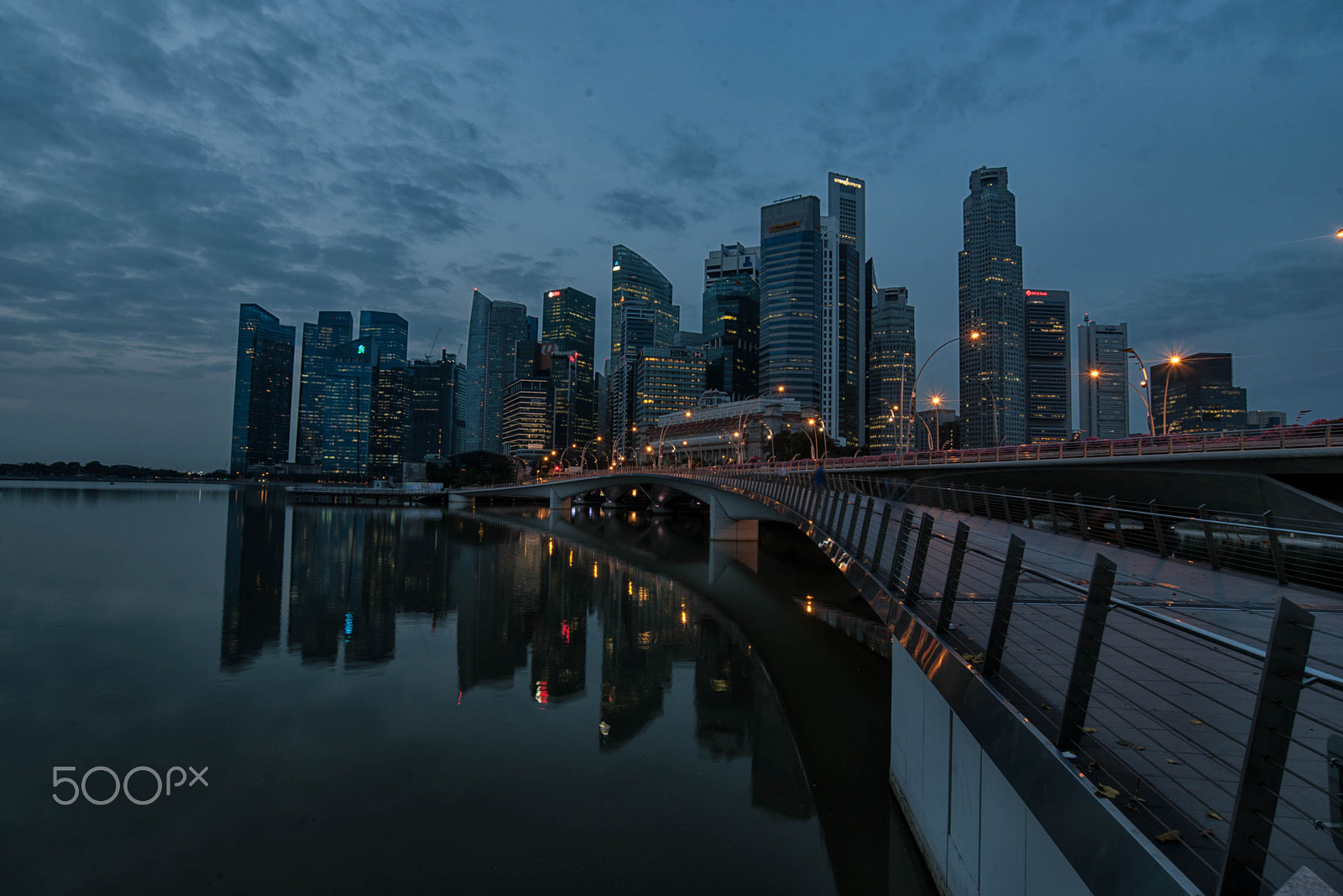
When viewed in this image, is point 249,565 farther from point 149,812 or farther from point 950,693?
point 950,693

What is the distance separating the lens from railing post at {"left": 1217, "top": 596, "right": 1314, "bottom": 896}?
2.88 metres

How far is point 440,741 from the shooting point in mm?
14094

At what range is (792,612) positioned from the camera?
2806cm

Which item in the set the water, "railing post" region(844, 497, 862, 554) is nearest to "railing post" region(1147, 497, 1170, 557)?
"railing post" region(844, 497, 862, 554)

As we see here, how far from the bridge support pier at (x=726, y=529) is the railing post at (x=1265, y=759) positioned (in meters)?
50.1

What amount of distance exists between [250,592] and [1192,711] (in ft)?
114

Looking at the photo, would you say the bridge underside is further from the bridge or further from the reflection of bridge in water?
the bridge

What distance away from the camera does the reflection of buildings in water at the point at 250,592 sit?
21562mm

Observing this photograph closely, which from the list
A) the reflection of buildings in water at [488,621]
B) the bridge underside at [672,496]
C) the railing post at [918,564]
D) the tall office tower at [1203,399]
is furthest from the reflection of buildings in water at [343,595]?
the tall office tower at [1203,399]

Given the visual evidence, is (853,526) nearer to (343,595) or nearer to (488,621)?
(488,621)

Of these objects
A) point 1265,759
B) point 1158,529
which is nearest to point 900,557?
point 1158,529

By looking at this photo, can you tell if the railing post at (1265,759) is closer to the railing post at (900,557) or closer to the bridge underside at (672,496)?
the railing post at (900,557)

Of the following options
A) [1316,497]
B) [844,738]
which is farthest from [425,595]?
[1316,497]

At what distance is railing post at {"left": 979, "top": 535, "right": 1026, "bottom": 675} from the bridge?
2 cm
